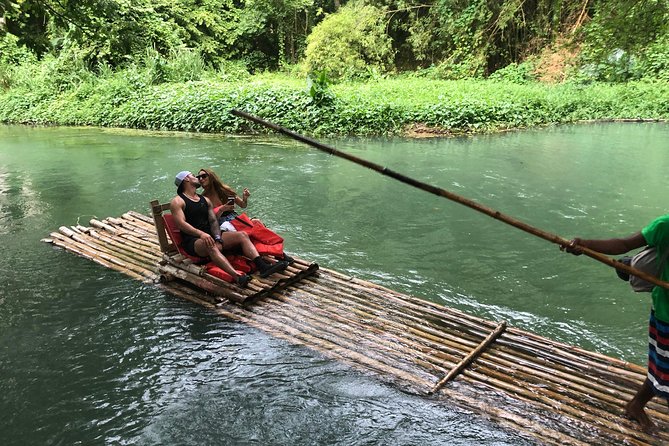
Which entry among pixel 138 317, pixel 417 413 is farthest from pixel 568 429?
pixel 138 317

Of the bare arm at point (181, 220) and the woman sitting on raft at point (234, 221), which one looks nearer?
the bare arm at point (181, 220)

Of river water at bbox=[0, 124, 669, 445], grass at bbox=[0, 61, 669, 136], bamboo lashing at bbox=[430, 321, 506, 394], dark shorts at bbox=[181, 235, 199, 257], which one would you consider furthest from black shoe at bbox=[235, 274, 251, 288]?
grass at bbox=[0, 61, 669, 136]

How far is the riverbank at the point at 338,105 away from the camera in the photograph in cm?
1395

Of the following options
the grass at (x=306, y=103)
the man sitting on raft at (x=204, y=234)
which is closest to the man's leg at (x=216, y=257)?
the man sitting on raft at (x=204, y=234)

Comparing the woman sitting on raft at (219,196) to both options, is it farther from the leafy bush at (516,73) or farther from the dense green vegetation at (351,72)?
the leafy bush at (516,73)

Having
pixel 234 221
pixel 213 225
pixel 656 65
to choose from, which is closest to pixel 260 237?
pixel 234 221

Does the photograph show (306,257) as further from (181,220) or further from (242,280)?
(181,220)

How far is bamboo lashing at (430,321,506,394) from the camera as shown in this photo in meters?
3.34

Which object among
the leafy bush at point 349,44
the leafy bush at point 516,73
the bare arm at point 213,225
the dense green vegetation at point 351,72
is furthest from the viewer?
the leafy bush at point 349,44

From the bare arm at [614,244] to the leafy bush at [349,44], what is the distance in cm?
1751

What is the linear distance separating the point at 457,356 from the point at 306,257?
2771 mm

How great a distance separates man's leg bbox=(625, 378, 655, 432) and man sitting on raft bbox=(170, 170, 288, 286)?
2.95 metres

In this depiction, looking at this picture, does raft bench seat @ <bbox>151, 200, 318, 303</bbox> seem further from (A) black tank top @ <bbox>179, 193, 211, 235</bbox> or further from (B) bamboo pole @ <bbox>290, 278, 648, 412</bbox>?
(B) bamboo pole @ <bbox>290, 278, 648, 412</bbox>

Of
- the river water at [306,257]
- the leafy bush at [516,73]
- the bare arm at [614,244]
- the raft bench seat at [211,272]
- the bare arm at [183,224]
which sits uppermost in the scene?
the leafy bush at [516,73]
